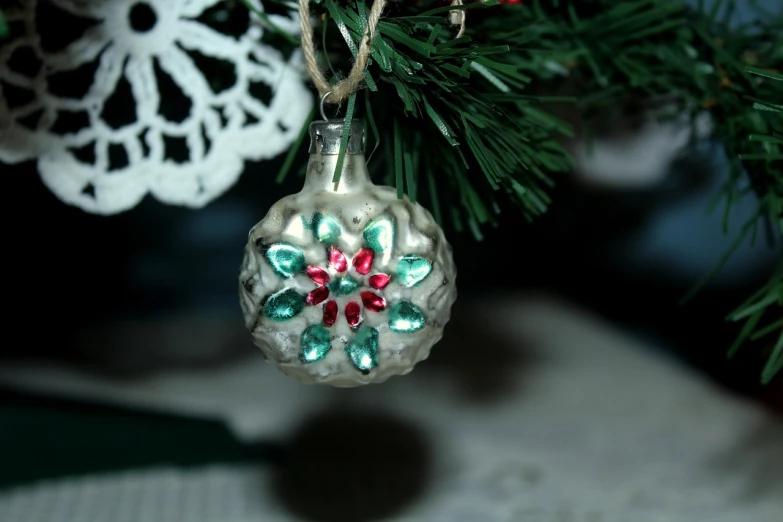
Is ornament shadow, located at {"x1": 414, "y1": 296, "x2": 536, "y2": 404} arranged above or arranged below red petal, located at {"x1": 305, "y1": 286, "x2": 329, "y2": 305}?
below

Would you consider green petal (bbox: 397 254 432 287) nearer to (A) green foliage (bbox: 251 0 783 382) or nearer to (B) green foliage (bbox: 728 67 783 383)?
(A) green foliage (bbox: 251 0 783 382)

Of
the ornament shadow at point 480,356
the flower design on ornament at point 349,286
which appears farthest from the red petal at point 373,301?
the ornament shadow at point 480,356

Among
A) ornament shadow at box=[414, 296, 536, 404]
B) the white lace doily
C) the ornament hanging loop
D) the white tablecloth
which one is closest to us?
the ornament hanging loop

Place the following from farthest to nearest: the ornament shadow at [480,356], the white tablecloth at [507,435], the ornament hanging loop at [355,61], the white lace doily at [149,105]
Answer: the ornament shadow at [480,356]
the white tablecloth at [507,435]
the white lace doily at [149,105]
the ornament hanging loop at [355,61]

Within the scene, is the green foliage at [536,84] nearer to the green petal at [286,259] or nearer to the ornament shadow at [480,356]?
the green petal at [286,259]

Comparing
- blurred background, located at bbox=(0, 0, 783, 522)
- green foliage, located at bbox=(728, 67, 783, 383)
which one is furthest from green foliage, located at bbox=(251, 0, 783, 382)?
blurred background, located at bbox=(0, 0, 783, 522)

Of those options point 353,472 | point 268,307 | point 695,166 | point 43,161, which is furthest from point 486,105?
point 695,166

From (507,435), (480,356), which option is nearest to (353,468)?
(507,435)

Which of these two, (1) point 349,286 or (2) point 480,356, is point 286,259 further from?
(2) point 480,356
